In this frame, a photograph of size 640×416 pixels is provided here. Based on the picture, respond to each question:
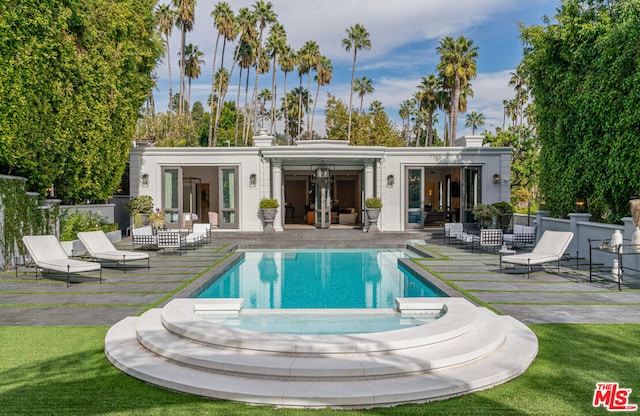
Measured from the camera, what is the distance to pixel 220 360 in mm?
4547

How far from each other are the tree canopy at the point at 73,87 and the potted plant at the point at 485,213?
13572 mm

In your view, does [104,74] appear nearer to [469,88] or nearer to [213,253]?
[213,253]

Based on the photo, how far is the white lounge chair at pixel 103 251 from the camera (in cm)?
1048

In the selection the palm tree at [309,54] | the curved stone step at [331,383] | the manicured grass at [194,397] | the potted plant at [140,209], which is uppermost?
the palm tree at [309,54]

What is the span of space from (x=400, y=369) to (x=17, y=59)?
10.9 meters

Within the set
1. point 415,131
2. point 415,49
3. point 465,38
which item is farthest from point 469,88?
point 415,131

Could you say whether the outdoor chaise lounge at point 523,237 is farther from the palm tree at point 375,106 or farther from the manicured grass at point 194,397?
the palm tree at point 375,106

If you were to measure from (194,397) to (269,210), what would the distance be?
47.3 ft

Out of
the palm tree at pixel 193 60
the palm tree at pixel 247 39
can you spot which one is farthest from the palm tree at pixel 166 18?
the palm tree at pixel 247 39

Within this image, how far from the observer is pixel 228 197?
19281mm

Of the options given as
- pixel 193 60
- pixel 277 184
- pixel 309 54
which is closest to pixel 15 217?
pixel 277 184

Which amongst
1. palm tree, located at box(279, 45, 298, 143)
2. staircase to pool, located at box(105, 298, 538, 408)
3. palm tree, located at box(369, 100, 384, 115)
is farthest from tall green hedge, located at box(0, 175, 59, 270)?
palm tree, located at box(369, 100, 384, 115)

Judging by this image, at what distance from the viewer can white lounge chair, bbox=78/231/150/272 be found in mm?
10477

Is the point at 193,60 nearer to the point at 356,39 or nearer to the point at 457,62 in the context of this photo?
the point at 356,39
